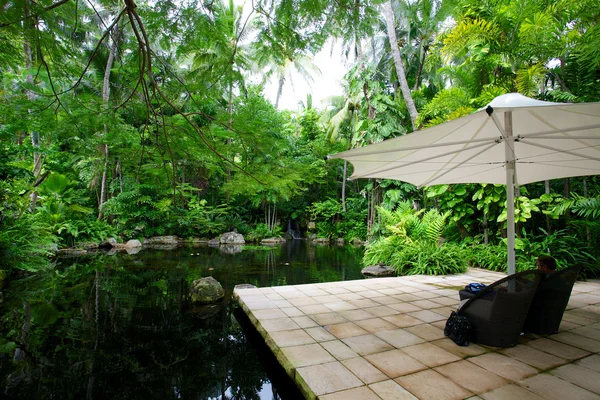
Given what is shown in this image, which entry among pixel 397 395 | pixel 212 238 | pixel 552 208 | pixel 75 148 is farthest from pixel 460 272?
pixel 212 238

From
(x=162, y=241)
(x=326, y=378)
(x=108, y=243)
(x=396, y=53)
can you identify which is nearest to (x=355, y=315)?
(x=326, y=378)

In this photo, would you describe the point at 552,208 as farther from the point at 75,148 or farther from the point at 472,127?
the point at 75,148

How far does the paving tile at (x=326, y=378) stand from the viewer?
179 centimetres

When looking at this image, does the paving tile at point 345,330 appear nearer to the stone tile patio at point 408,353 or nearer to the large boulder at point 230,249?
the stone tile patio at point 408,353

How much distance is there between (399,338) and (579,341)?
1477 millimetres

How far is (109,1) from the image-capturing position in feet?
7.51

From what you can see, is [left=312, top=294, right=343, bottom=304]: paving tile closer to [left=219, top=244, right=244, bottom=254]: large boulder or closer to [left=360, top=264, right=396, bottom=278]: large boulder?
[left=360, top=264, right=396, bottom=278]: large boulder

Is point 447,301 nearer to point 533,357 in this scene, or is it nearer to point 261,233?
point 533,357

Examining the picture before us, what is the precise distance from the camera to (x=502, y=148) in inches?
125

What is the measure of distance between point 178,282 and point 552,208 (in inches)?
273

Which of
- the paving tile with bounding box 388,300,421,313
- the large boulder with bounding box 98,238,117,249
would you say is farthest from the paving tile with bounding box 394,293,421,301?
the large boulder with bounding box 98,238,117,249

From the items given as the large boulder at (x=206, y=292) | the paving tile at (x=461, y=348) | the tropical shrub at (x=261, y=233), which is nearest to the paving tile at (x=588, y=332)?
the paving tile at (x=461, y=348)

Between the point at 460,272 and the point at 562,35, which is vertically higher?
the point at 562,35

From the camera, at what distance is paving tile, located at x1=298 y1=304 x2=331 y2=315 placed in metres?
3.24
